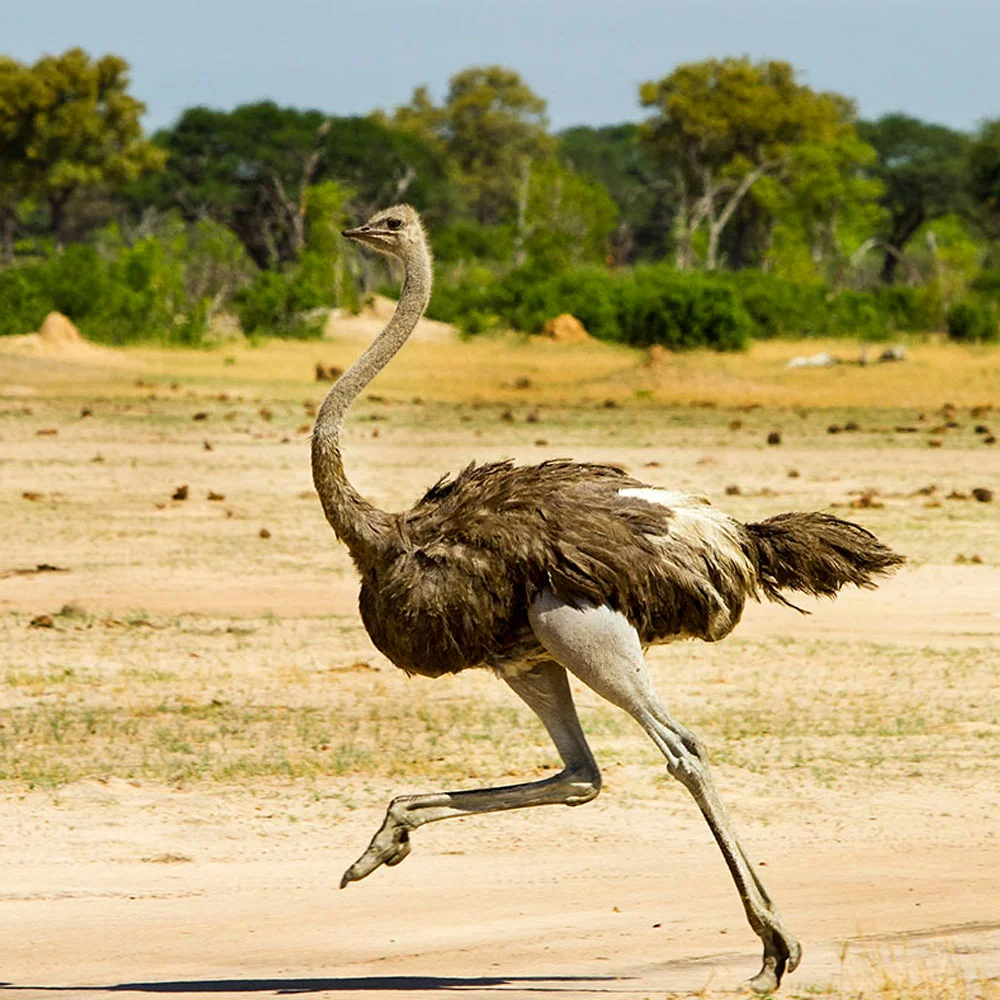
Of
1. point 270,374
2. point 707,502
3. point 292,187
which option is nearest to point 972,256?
point 292,187

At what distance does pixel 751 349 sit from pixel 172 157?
26.0m

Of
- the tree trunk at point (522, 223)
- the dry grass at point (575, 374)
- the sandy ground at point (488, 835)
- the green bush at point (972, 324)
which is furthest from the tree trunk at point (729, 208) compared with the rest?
the sandy ground at point (488, 835)

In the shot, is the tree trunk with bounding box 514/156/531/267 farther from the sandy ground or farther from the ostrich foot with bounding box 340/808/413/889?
→ the ostrich foot with bounding box 340/808/413/889

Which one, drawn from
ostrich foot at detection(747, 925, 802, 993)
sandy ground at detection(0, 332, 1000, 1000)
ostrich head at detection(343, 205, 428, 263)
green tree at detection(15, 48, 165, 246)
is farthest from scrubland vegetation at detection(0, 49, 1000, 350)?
ostrich foot at detection(747, 925, 802, 993)

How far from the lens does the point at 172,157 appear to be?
5428 centimetres

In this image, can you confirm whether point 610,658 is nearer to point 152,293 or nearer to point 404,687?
point 404,687

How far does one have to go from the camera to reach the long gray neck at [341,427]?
4590 millimetres

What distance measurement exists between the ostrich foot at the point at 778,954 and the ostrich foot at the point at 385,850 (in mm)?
780

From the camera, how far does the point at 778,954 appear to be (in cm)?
418

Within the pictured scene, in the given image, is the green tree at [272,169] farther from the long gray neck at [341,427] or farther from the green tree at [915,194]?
Answer: the long gray neck at [341,427]

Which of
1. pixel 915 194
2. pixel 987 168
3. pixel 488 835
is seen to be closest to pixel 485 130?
pixel 915 194

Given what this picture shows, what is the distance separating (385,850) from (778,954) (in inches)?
33.3

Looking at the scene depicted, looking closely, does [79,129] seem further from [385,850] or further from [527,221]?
[385,850]

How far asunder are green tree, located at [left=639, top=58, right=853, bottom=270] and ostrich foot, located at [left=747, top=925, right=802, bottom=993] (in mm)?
47674
